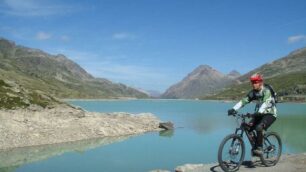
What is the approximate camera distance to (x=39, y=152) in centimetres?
3947

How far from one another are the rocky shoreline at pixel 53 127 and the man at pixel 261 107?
30608 mm

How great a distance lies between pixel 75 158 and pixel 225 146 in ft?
73.7

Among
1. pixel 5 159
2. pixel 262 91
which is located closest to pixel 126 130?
pixel 5 159

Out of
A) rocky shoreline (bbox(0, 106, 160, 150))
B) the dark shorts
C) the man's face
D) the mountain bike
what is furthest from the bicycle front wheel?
rocky shoreline (bbox(0, 106, 160, 150))

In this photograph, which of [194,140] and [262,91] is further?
[194,140]

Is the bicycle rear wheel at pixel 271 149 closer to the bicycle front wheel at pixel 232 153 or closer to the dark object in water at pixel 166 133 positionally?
the bicycle front wheel at pixel 232 153

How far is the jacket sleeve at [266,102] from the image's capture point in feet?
55.3

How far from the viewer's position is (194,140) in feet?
167

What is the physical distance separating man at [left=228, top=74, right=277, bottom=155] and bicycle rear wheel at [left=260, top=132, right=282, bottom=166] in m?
0.60

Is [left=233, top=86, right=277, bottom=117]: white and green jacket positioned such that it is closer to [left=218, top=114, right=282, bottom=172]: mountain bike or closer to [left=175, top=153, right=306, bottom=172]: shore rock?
[left=218, top=114, right=282, bottom=172]: mountain bike

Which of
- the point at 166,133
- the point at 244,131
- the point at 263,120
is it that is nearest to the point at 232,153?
the point at 244,131

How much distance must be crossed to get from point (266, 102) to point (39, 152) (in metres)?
27.8

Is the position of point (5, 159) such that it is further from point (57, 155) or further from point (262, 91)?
point (262, 91)

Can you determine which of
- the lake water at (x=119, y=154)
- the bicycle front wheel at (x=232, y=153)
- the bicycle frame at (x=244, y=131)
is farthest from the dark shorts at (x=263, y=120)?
the lake water at (x=119, y=154)
